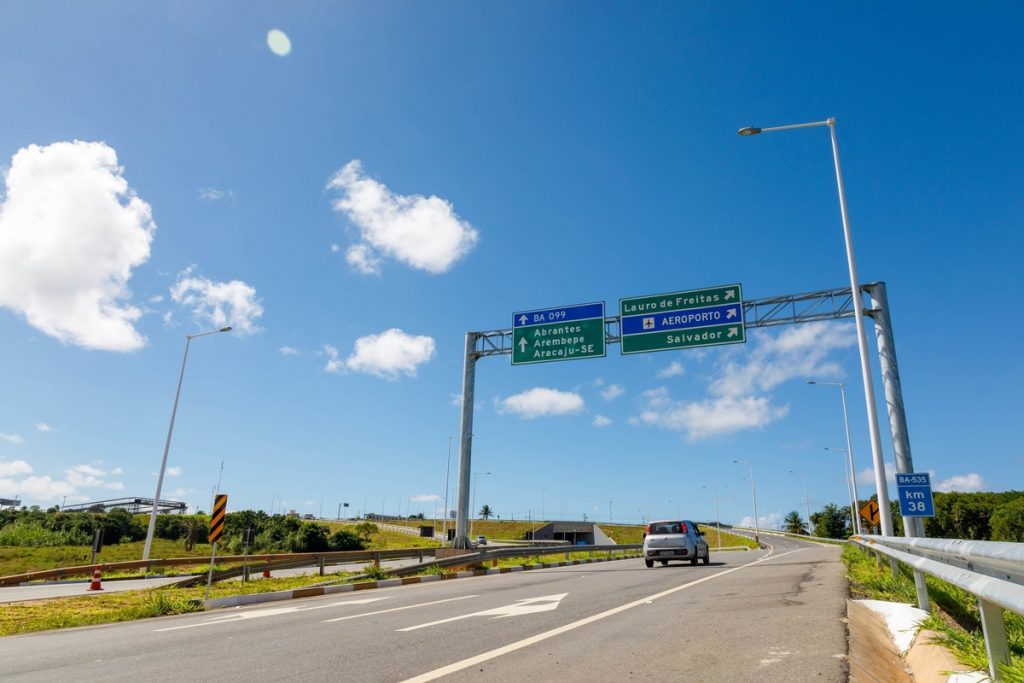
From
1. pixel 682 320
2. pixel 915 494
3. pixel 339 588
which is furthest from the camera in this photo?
pixel 682 320

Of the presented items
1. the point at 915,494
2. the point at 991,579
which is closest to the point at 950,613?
the point at 991,579

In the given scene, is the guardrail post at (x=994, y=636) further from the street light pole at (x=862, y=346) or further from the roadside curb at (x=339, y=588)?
the roadside curb at (x=339, y=588)

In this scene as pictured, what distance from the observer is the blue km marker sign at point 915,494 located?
13.5 meters

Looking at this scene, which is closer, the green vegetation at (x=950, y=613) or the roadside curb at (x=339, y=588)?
the green vegetation at (x=950, y=613)

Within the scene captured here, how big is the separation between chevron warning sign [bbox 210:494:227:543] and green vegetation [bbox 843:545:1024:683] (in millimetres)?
13498

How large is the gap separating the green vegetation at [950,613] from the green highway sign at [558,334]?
39.0 feet

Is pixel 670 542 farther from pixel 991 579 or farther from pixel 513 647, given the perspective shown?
pixel 991 579

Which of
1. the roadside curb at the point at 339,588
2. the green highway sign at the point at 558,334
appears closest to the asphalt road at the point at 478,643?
the roadside curb at the point at 339,588

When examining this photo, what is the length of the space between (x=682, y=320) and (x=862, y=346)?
688 cm

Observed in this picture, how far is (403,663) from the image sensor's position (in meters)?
5.80

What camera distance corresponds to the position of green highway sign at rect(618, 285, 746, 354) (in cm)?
2184

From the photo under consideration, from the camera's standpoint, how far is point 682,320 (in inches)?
883

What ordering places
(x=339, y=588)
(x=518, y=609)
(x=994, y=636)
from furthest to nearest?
(x=339, y=588) < (x=518, y=609) < (x=994, y=636)

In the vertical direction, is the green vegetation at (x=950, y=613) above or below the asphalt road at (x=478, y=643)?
above
